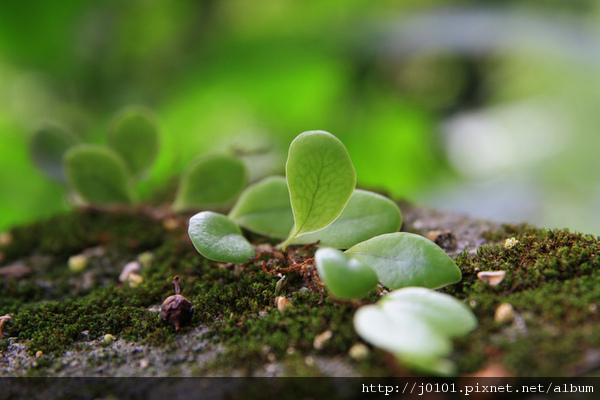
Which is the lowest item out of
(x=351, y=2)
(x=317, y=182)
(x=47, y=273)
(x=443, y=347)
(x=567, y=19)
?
(x=47, y=273)

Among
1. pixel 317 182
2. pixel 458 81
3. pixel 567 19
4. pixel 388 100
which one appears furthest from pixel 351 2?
pixel 317 182

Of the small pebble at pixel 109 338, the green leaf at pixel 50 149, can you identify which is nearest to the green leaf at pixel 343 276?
the small pebble at pixel 109 338

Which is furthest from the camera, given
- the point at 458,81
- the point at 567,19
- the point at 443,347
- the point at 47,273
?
the point at 458,81

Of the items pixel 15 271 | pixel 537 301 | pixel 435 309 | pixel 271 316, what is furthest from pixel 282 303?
pixel 15 271

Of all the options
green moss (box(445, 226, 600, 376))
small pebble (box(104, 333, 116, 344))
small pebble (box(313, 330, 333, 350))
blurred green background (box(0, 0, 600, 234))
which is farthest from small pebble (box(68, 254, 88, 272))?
blurred green background (box(0, 0, 600, 234))

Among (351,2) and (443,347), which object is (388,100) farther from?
(443,347)

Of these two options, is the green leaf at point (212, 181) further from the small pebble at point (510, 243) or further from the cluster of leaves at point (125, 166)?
the small pebble at point (510, 243)

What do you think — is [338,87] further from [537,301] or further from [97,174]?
[537,301]

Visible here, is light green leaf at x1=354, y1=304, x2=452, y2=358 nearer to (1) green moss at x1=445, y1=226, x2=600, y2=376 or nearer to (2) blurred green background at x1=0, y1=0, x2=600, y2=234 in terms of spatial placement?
(1) green moss at x1=445, y1=226, x2=600, y2=376
